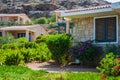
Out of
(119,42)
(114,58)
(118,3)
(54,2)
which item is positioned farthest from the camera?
(54,2)

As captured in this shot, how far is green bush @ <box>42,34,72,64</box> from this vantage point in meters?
17.4

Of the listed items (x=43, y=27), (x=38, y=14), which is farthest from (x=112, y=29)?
(x=38, y=14)

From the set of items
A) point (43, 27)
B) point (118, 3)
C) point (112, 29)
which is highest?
point (118, 3)

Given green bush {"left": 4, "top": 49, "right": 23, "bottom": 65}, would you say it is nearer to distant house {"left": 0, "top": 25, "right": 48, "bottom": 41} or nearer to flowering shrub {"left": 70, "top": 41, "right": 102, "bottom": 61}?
flowering shrub {"left": 70, "top": 41, "right": 102, "bottom": 61}

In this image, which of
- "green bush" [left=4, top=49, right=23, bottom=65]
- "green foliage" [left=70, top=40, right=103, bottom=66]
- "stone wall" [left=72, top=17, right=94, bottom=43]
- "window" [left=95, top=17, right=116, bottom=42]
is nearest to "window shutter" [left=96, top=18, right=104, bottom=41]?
"window" [left=95, top=17, right=116, bottom=42]

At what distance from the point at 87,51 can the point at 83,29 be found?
7.90ft

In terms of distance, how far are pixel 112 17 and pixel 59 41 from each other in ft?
10.9

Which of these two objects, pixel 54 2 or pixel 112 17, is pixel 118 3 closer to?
pixel 112 17

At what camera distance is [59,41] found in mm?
17422

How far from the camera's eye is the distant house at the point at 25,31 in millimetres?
49625

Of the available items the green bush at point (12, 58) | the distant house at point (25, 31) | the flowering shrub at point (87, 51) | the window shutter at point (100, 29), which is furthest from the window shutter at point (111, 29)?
the distant house at point (25, 31)

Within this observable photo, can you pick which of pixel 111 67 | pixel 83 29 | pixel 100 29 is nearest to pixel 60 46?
pixel 83 29

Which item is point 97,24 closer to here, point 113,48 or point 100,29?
point 100,29

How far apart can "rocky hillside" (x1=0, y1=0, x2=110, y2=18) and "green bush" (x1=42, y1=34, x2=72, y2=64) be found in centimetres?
5994
